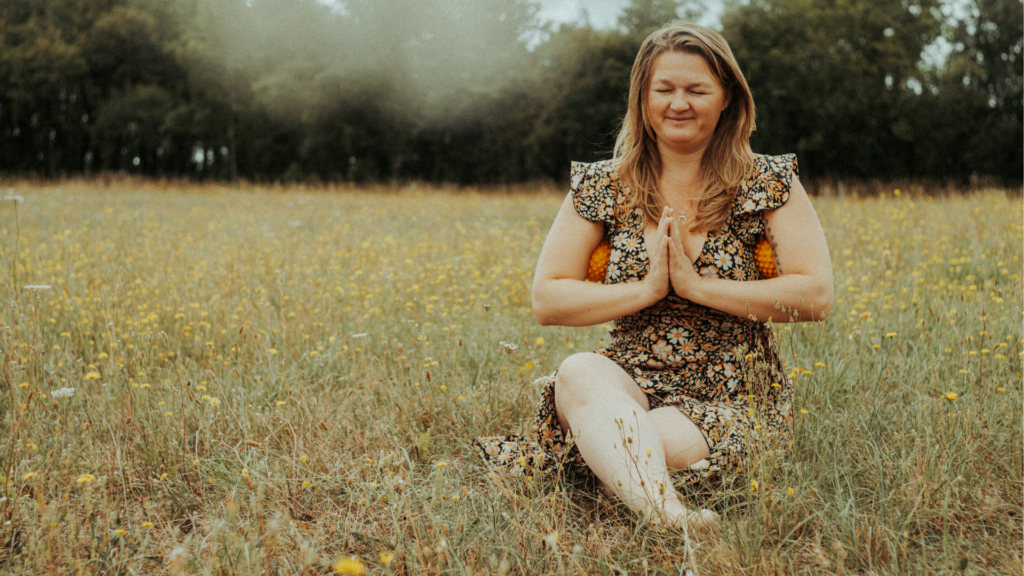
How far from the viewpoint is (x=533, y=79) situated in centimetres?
2095

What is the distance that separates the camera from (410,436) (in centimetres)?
253

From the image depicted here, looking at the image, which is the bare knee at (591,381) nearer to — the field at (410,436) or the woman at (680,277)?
the woman at (680,277)

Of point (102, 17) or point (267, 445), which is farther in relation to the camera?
point (102, 17)

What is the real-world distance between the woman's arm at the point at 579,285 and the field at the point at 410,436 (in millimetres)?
549

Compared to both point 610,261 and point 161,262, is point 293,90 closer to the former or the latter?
point 161,262

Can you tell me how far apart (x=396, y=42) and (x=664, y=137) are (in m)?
20.6

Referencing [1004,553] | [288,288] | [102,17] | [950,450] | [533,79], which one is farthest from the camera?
[102,17]

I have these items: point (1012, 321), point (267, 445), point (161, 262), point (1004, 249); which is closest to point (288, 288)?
point (161, 262)

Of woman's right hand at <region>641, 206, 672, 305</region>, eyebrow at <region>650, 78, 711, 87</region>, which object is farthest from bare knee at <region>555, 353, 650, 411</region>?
eyebrow at <region>650, 78, 711, 87</region>

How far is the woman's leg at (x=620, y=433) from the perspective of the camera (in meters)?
1.73

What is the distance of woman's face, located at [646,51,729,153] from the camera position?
213cm

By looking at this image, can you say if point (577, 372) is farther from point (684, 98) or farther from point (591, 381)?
point (684, 98)

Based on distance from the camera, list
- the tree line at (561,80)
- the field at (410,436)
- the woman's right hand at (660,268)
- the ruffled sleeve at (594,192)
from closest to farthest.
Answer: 1. the field at (410,436)
2. the woman's right hand at (660,268)
3. the ruffled sleeve at (594,192)
4. the tree line at (561,80)

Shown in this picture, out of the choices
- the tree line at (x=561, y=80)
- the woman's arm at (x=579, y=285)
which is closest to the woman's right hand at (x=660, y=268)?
the woman's arm at (x=579, y=285)
